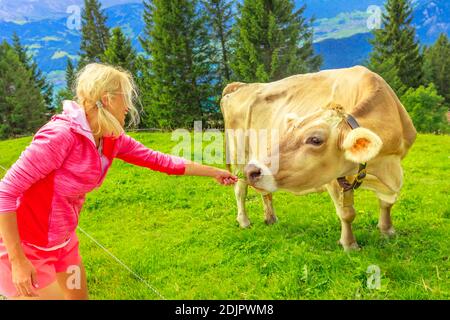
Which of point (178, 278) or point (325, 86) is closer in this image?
point (178, 278)

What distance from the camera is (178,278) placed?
205 inches

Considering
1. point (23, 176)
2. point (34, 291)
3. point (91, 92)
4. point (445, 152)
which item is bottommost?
point (445, 152)

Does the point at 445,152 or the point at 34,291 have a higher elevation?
the point at 34,291

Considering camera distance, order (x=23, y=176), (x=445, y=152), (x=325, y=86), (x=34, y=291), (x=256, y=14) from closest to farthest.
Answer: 1. (x=23, y=176)
2. (x=34, y=291)
3. (x=325, y=86)
4. (x=445, y=152)
5. (x=256, y=14)

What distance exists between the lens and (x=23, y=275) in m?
2.75

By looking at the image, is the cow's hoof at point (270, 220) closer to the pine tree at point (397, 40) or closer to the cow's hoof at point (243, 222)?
the cow's hoof at point (243, 222)

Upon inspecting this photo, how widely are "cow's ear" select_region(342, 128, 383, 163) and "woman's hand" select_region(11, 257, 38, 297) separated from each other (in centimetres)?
287

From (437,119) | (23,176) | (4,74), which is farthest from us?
(437,119)

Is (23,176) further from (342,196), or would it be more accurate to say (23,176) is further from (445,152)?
(445,152)

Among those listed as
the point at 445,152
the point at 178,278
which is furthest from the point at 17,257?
the point at 445,152

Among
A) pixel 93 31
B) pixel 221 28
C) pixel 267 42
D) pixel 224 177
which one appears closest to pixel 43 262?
pixel 224 177

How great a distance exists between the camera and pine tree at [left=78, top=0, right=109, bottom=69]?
40875mm

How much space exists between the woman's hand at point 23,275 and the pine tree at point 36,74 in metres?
45.1
